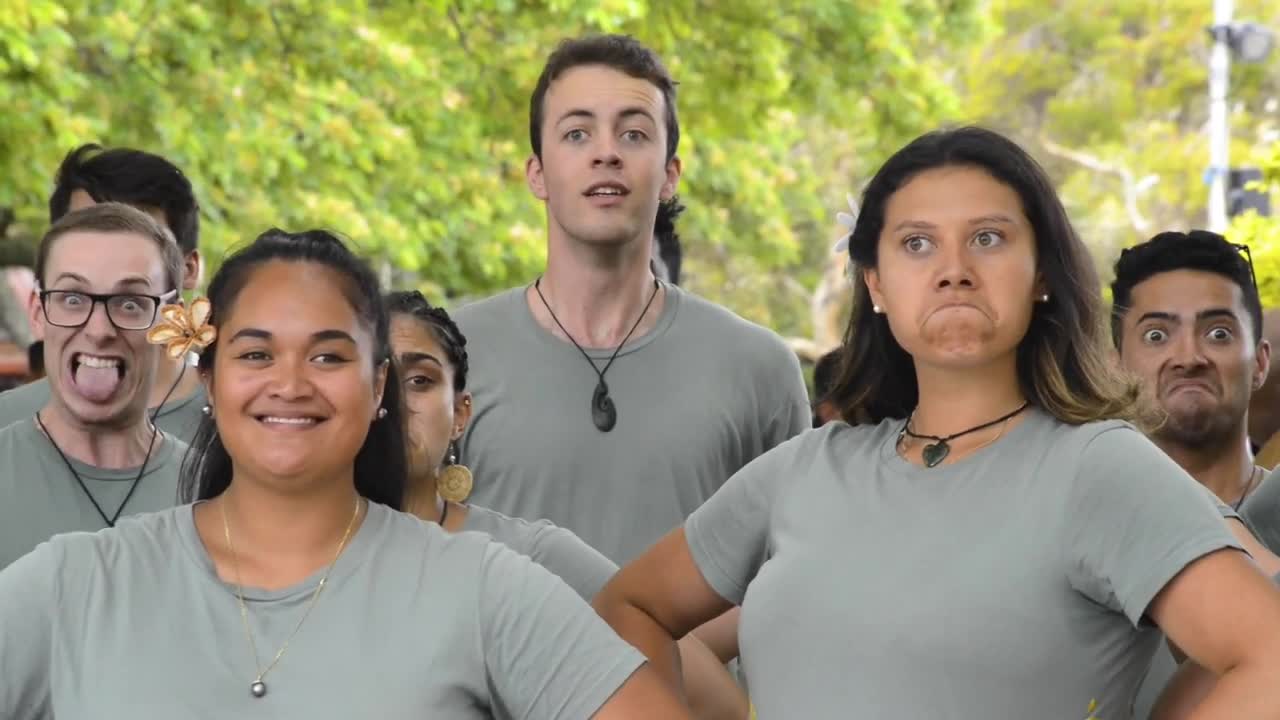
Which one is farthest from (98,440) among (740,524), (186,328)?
(740,524)

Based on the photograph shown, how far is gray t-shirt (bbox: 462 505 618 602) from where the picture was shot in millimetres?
4594

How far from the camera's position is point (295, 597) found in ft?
12.8

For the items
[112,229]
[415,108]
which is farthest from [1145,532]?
[415,108]

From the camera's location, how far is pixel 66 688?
378 centimetres

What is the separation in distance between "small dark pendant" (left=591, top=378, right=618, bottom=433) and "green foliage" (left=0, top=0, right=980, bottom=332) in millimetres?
7581

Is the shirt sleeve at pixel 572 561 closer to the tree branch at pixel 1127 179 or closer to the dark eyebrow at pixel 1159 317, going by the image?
the dark eyebrow at pixel 1159 317

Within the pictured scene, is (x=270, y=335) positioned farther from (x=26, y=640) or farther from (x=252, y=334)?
(x=26, y=640)

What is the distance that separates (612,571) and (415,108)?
464 inches

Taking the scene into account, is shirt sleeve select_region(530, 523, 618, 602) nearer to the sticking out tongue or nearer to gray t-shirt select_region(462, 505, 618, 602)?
gray t-shirt select_region(462, 505, 618, 602)

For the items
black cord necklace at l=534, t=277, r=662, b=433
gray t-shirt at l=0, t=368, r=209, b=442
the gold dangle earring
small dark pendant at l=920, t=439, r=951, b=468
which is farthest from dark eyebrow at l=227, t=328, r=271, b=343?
gray t-shirt at l=0, t=368, r=209, b=442

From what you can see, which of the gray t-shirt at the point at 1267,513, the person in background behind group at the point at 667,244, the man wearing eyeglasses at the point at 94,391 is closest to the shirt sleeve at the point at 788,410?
the person in background behind group at the point at 667,244

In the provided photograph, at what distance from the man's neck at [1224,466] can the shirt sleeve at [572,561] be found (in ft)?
6.08

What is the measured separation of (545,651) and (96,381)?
209cm

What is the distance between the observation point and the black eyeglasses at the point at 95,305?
5.62m
